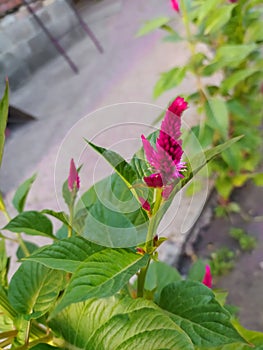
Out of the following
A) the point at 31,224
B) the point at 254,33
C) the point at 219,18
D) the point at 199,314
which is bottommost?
the point at 254,33

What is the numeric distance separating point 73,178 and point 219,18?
103 cm

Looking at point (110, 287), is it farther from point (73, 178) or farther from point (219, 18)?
point (219, 18)

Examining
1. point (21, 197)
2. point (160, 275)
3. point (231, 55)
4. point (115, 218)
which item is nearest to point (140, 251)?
point (115, 218)

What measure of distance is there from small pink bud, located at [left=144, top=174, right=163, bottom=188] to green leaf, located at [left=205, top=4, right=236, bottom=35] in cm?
109

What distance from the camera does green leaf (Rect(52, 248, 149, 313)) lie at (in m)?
0.42

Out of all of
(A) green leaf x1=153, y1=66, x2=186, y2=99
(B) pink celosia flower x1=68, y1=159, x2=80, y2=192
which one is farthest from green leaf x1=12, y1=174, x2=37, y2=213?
(A) green leaf x1=153, y1=66, x2=186, y2=99

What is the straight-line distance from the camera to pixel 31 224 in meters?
0.59

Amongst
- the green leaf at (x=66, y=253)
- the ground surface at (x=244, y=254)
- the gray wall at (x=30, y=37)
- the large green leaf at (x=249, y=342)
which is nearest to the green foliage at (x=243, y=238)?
the ground surface at (x=244, y=254)

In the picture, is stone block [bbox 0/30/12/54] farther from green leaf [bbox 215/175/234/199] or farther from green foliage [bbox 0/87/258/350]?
green foliage [bbox 0/87/258/350]

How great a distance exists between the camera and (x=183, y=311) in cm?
52

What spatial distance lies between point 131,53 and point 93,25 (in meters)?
0.44

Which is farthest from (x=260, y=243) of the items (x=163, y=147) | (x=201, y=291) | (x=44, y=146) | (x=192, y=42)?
(x=163, y=147)

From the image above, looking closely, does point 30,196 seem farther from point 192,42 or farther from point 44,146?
point 192,42

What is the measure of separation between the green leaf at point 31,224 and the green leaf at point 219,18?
98 centimetres
